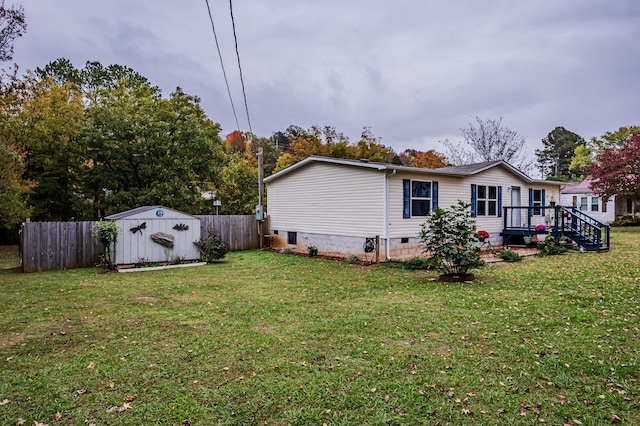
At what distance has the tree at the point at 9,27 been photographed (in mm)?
11712

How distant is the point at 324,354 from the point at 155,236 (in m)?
8.91

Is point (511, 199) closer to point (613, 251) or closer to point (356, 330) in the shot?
point (613, 251)

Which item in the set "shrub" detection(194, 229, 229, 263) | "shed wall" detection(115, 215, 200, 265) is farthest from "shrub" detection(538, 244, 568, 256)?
"shed wall" detection(115, 215, 200, 265)

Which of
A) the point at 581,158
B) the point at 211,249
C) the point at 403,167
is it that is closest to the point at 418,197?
the point at 403,167

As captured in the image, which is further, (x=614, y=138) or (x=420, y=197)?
(x=614, y=138)

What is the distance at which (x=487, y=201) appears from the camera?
49.4ft

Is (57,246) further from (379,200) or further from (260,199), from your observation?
(379,200)

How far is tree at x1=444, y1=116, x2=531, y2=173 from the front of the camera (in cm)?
2845

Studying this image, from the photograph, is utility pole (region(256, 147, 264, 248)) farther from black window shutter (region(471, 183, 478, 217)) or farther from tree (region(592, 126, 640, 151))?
tree (region(592, 126, 640, 151))

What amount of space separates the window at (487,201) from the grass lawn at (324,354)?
279 inches

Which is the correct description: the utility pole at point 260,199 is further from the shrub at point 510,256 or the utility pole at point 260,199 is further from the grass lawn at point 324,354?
→ the shrub at point 510,256

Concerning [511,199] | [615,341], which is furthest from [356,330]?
[511,199]

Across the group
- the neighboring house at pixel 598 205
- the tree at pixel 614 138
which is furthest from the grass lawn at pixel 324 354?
the tree at pixel 614 138

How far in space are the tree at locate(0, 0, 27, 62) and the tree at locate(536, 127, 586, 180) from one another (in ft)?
186
